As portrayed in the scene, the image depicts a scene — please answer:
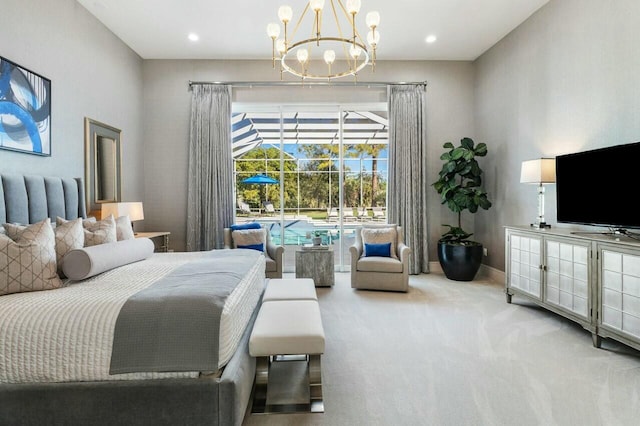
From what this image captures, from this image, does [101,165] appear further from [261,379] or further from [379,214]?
[379,214]

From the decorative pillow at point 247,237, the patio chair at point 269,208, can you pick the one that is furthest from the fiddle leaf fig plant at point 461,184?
the decorative pillow at point 247,237

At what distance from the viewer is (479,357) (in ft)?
8.38

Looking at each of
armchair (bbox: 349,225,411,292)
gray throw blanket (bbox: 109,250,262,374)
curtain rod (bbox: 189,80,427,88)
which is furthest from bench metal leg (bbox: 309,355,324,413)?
curtain rod (bbox: 189,80,427,88)

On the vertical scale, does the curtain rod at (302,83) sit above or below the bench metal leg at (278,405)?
above

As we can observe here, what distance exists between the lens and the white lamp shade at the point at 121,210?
3819mm

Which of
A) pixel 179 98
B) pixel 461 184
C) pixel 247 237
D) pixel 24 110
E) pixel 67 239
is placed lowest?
pixel 247 237

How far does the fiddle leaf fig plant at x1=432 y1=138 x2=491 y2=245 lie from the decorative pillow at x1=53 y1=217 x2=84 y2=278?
14.8 feet

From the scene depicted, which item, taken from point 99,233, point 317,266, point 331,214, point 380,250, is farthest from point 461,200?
point 99,233

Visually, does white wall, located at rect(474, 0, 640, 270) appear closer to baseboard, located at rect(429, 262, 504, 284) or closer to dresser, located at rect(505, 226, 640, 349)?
baseboard, located at rect(429, 262, 504, 284)

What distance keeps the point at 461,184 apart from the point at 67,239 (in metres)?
4.96

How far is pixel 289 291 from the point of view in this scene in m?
2.72

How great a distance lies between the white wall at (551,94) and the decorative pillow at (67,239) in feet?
14.1

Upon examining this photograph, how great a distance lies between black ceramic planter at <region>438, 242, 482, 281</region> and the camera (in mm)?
4836

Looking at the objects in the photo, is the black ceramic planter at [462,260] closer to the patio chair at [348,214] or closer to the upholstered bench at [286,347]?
the patio chair at [348,214]
